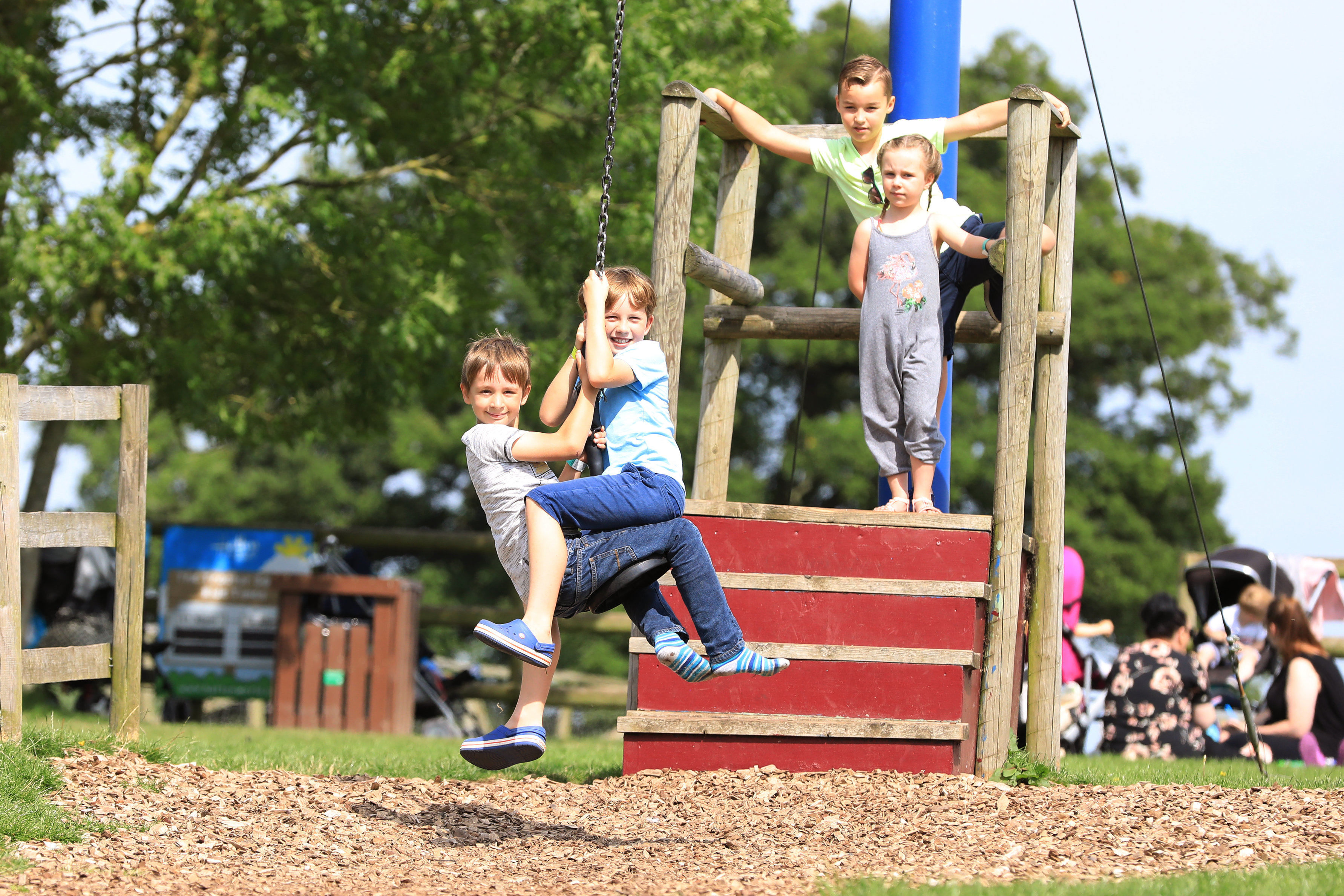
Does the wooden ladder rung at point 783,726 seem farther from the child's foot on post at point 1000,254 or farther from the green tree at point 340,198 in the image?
the green tree at point 340,198

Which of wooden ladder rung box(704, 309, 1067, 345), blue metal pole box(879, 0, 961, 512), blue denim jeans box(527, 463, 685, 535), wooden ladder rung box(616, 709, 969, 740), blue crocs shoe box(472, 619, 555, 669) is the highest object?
blue metal pole box(879, 0, 961, 512)

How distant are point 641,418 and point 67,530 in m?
2.86

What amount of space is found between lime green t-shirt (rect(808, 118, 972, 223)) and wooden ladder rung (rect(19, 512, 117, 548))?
345cm

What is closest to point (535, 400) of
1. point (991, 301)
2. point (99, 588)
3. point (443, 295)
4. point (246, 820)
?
point (443, 295)

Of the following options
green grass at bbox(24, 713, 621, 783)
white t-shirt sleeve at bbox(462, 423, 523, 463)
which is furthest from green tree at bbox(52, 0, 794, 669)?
white t-shirt sleeve at bbox(462, 423, 523, 463)

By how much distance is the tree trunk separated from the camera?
41.8ft

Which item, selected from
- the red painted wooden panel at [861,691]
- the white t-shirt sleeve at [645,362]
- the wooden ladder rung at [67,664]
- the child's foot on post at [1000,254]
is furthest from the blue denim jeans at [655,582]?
the wooden ladder rung at [67,664]

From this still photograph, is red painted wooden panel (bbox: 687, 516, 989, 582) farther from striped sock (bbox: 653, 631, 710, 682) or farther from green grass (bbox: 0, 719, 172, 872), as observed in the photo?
green grass (bbox: 0, 719, 172, 872)

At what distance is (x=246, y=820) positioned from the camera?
500 centimetres

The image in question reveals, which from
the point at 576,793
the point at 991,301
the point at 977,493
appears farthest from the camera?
the point at 977,493

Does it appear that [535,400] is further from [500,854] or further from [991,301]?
[500,854]

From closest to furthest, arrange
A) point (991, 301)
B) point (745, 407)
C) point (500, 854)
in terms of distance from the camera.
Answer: point (500, 854)
point (991, 301)
point (745, 407)

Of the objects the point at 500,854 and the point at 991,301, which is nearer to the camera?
the point at 500,854

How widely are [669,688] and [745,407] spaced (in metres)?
19.0
